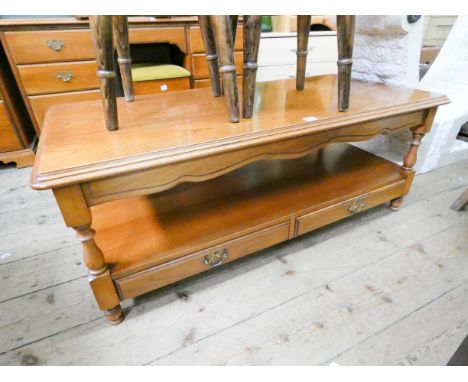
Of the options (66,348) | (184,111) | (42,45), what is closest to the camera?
(66,348)

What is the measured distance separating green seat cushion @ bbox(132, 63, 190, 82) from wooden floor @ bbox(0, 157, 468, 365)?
37.2 inches

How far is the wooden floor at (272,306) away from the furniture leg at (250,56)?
21.1 inches

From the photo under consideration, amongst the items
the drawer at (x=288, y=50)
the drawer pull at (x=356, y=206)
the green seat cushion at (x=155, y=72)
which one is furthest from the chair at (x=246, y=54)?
the drawer at (x=288, y=50)

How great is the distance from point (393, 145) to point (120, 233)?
1.42m

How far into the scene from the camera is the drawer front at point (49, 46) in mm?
1445

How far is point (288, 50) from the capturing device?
81.0 inches

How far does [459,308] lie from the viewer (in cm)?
85

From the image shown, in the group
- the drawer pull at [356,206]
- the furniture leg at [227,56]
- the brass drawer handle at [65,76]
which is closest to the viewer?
the furniture leg at [227,56]

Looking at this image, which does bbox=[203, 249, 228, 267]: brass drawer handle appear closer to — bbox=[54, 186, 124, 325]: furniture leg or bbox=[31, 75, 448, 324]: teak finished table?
bbox=[31, 75, 448, 324]: teak finished table

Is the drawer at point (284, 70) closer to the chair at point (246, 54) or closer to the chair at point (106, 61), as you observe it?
the chair at point (246, 54)

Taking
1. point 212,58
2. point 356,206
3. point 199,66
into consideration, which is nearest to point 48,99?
point 199,66

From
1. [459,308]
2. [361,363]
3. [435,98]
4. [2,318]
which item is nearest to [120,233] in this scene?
[2,318]

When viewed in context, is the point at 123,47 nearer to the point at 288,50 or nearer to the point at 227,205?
the point at 227,205
